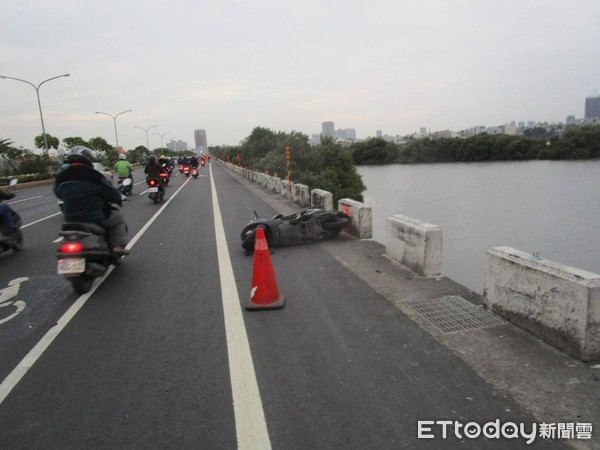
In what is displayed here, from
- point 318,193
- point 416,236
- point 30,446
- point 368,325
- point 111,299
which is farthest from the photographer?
point 318,193

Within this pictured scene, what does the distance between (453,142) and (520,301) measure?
70939 millimetres

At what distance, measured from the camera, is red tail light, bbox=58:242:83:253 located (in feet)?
18.4

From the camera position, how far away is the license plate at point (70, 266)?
5.57 metres

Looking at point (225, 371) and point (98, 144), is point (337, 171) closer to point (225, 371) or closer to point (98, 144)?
point (225, 371)

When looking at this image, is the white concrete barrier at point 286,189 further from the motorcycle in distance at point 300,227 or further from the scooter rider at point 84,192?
the scooter rider at point 84,192

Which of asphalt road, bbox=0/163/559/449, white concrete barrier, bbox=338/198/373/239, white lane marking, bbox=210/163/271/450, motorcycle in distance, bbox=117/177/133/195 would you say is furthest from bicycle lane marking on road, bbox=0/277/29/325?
motorcycle in distance, bbox=117/177/133/195

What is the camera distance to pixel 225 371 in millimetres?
3631

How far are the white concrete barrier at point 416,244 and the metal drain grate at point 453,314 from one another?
0.79 meters

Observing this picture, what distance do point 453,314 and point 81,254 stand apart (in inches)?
183

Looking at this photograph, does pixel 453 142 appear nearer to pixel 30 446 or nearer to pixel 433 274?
pixel 433 274

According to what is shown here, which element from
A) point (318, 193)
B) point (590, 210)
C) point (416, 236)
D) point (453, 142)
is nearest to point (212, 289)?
point (416, 236)

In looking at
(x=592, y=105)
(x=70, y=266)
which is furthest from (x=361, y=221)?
(x=592, y=105)

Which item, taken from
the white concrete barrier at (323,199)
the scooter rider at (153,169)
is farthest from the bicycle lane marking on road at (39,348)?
the scooter rider at (153,169)

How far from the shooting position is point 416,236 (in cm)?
604
